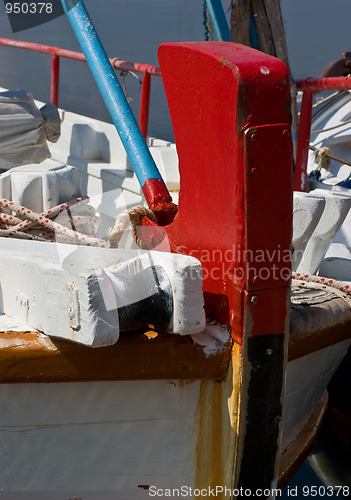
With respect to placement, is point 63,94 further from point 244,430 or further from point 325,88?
point 244,430

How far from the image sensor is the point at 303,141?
11.3ft

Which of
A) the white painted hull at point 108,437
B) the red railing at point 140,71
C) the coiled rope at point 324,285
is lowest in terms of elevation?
the white painted hull at point 108,437

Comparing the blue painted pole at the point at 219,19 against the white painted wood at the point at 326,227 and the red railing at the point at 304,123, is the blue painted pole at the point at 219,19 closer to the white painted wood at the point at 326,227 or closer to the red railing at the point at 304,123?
the red railing at the point at 304,123

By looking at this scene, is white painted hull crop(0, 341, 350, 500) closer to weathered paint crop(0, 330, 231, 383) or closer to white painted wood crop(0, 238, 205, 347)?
weathered paint crop(0, 330, 231, 383)

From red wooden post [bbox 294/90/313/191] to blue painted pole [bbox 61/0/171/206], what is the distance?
116 centimetres

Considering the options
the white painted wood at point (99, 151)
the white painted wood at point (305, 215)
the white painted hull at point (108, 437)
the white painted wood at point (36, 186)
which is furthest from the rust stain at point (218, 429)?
the white painted wood at point (99, 151)

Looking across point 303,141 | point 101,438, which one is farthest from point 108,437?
point 303,141

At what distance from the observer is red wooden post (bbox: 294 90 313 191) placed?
3.38m

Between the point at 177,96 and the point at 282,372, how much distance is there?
789mm

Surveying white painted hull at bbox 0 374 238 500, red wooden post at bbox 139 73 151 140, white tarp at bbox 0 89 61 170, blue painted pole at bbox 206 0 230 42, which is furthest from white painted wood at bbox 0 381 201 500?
blue painted pole at bbox 206 0 230 42

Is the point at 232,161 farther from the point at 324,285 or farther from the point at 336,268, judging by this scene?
the point at 336,268

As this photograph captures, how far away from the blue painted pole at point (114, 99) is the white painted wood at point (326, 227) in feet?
1.88

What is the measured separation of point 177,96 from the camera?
5.85 feet

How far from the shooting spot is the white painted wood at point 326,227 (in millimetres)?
2418
